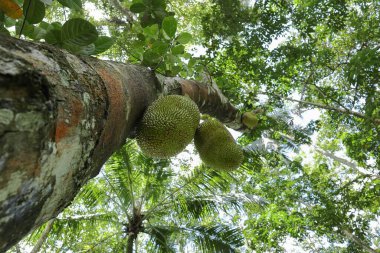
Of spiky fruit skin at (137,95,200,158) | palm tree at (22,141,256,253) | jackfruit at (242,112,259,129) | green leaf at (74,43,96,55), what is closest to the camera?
green leaf at (74,43,96,55)

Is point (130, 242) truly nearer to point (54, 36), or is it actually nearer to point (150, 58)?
point (150, 58)

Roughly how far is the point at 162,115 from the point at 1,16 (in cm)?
65

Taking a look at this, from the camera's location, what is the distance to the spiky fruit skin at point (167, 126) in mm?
1335

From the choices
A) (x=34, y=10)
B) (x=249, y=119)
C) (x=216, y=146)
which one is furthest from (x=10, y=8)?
(x=249, y=119)

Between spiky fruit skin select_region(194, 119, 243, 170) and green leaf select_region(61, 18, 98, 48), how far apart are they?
1.08 metres

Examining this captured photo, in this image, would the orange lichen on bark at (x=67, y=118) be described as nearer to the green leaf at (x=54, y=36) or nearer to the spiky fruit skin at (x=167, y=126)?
the green leaf at (x=54, y=36)

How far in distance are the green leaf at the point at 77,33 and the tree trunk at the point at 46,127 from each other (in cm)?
18

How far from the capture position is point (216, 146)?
2.00 metres

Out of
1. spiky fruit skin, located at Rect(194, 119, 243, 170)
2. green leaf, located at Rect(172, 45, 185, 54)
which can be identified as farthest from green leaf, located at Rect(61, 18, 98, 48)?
spiky fruit skin, located at Rect(194, 119, 243, 170)

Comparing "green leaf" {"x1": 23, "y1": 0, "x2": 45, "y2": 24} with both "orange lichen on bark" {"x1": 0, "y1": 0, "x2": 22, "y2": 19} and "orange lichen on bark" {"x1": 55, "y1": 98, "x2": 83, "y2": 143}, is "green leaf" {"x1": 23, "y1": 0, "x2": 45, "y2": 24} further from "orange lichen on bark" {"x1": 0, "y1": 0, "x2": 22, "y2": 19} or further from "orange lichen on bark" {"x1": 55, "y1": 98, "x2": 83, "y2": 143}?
"orange lichen on bark" {"x1": 55, "y1": 98, "x2": 83, "y2": 143}

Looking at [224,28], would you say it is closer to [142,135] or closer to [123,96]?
[142,135]

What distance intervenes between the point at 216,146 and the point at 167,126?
63cm

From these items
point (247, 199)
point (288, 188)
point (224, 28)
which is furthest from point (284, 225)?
point (224, 28)

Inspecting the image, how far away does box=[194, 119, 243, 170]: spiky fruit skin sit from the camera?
1.99 metres
